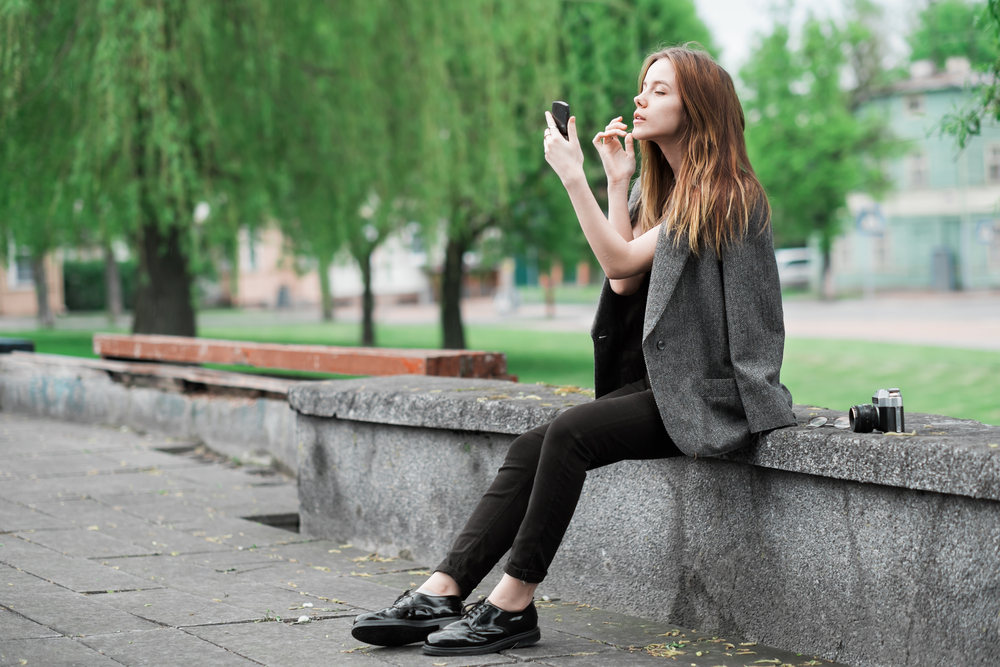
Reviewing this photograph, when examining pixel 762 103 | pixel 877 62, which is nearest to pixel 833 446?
pixel 762 103

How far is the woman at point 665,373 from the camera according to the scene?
3.01m

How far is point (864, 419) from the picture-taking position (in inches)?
115

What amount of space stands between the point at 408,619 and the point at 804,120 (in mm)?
36193

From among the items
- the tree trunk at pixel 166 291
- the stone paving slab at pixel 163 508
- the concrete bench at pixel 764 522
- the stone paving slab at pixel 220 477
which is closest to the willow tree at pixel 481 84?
the tree trunk at pixel 166 291

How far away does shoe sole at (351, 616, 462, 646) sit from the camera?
118 inches

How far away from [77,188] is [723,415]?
27.9ft

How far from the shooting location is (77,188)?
10055mm

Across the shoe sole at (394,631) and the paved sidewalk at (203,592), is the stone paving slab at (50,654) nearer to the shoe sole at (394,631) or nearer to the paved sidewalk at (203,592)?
the paved sidewalk at (203,592)

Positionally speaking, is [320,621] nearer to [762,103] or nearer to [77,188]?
[77,188]

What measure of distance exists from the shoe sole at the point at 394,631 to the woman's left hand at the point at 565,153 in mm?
1307

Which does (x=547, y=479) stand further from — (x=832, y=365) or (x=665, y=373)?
(x=832, y=365)

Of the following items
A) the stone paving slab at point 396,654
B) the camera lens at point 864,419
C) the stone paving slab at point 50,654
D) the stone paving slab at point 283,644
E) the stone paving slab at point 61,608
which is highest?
the camera lens at point 864,419

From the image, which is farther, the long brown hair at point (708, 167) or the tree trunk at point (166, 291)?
the tree trunk at point (166, 291)

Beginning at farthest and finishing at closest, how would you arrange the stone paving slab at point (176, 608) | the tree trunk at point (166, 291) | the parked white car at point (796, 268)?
the parked white car at point (796, 268)
the tree trunk at point (166, 291)
the stone paving slab at point (176, 608)
